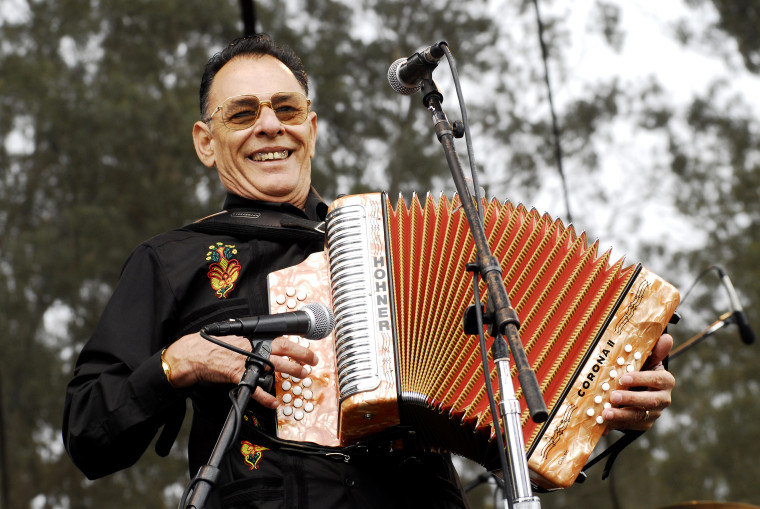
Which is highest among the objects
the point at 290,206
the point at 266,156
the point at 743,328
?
the point at 266,156

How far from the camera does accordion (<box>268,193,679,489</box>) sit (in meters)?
2.26

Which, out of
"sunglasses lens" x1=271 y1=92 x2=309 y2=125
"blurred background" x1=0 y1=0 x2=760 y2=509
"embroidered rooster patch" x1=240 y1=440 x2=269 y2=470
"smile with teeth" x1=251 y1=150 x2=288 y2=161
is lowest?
"embroidered rooster patch" x1=240 y1=440 x2=269 y2=470

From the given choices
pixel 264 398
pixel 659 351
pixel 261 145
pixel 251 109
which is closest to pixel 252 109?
pixel 251 109

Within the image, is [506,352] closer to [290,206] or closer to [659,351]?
[659,351]

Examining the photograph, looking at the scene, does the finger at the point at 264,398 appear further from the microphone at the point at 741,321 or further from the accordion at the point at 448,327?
→ the microphone at the point at 741,321

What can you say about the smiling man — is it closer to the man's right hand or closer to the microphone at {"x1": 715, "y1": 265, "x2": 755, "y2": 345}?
the man's right hand

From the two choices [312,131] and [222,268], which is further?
[312,131]

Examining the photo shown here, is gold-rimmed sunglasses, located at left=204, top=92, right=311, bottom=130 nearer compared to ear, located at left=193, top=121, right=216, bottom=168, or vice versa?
gold-rimmed sunglasses, located at left=204, top=92, right=311, bottom=130

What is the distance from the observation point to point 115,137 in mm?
11875

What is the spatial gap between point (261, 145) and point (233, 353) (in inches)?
32.6

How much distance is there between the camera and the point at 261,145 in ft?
9.32

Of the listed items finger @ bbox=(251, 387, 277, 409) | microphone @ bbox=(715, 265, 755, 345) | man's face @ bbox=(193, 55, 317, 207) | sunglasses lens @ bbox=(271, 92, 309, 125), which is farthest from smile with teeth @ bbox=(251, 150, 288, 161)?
microphone @ bbox=(715, 265, 755, 345)

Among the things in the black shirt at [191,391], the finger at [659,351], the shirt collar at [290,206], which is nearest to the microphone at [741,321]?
the finger at [659,351]

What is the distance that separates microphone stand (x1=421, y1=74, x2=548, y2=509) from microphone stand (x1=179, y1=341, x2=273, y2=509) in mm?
502
